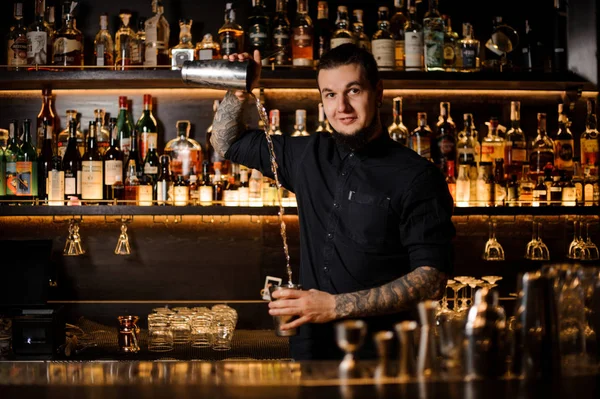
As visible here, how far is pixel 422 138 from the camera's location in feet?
9.66

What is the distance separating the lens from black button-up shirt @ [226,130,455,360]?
1900mm

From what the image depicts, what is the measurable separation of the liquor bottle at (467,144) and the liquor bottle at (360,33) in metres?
0.51

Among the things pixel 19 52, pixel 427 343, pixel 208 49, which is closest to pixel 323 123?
pixel 208 49

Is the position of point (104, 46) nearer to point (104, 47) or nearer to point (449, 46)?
point (104, 47)

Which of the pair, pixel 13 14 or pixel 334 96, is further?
pixel 13 14

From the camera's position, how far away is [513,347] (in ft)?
3.93

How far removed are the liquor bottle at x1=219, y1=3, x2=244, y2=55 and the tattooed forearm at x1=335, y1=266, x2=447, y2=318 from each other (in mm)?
1399

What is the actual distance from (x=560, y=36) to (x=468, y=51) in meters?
0.53

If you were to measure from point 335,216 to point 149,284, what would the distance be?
1350 millimetres

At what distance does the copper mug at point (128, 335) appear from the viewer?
8.74ft

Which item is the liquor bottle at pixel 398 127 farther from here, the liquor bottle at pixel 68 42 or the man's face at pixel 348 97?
the liquor bottle at pixel 68 42

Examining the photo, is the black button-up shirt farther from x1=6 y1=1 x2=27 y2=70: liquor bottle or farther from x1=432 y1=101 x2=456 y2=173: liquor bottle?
x1=6 y1=1 x2=27 y2=70: liquor bottle

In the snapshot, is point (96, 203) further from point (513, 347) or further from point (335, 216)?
point (513, 347)

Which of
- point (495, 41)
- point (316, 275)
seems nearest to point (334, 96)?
point (316, 275)
